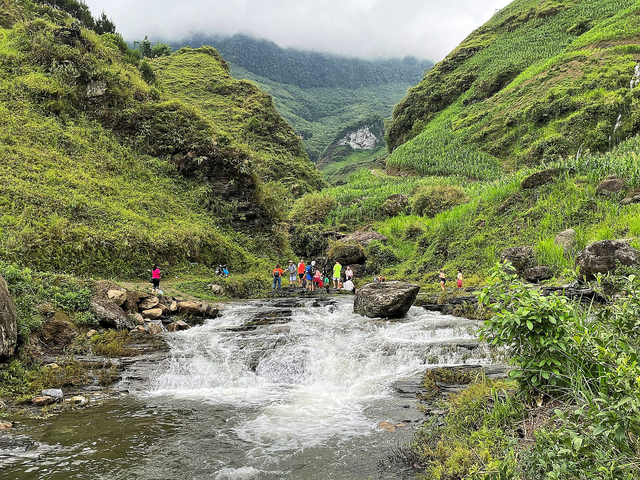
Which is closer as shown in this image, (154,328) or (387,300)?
(154,328)

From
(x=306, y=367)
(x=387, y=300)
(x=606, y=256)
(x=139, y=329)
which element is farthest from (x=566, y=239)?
(x=139, y=329)

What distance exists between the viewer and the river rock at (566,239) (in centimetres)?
1491

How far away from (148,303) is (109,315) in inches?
88.8

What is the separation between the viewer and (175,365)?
988 cm

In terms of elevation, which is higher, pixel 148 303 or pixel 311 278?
pixel 148 303

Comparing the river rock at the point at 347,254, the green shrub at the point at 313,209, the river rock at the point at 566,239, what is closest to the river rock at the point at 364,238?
the river rock at the point at 347,254

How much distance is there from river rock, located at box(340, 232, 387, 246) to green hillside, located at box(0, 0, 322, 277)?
5.37m

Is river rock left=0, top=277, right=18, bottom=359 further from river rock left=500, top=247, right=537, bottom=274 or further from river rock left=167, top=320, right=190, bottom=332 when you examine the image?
river rock left=500, top=247, right=537, bottom=274

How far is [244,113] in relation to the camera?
175ft

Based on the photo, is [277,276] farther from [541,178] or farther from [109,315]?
[541,178]

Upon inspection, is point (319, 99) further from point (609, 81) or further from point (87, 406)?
point (87, 406)

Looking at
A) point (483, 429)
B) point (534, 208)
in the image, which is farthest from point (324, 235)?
point (483, 429)

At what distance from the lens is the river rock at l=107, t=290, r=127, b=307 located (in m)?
12.1

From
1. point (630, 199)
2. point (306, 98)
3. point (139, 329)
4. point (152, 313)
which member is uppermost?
point (306, 98)
